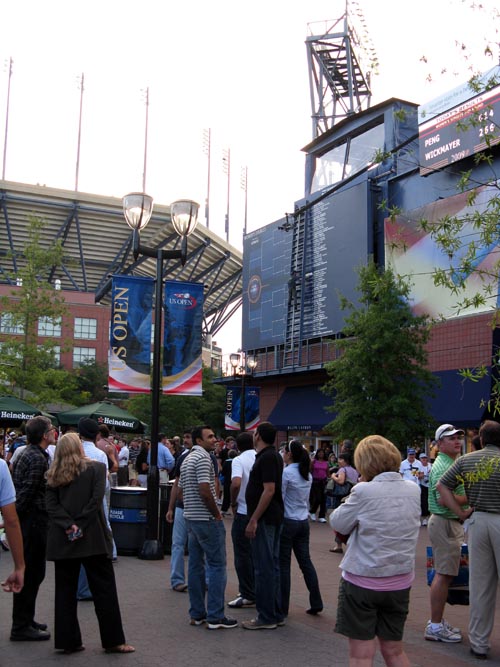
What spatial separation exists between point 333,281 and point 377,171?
4903mm

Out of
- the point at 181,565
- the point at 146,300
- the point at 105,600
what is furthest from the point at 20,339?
the point at 105,600

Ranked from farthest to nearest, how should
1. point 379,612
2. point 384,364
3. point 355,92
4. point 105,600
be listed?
point 355,92 < point 384,364 < point 105,600 < point 379,612

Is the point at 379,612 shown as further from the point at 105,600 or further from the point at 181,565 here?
the point at 181,565

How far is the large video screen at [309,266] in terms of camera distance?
31.3m

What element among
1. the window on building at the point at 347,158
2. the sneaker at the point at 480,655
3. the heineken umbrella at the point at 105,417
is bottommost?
the sneaker at the point at 480,655

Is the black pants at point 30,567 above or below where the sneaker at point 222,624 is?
above

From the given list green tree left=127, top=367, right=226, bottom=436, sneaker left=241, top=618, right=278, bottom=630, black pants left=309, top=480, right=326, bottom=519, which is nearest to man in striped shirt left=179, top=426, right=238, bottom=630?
sneaker left=241, top=618, right=278, bottom=630

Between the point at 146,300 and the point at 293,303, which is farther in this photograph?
the point at 293,303

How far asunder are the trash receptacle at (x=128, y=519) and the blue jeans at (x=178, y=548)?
9.72 feet

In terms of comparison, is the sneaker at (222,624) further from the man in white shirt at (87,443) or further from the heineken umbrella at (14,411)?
the heineken umbrella at (14,411)

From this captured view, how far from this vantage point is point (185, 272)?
8131 centimetres

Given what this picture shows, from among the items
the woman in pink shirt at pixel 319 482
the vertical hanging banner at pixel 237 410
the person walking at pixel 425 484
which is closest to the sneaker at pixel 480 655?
the woman in pink shirt at pixel 319 482

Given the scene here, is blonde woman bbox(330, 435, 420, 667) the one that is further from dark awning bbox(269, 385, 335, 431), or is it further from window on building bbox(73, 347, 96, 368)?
window on building bbox(73, 347, 96, 368)

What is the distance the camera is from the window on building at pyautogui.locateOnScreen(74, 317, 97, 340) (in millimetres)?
73938
